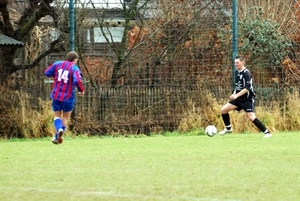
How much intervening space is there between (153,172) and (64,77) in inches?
185

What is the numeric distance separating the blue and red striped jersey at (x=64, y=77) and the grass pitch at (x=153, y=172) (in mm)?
903

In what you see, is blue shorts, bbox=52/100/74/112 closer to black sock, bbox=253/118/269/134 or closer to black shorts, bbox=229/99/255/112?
black shorts, bbox=229/99/255/112

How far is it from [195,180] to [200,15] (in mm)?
12542

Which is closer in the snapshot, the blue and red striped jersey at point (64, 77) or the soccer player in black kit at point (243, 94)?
the blue and red striped jersey at point (64, 77)

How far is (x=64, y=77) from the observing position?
13258 mm

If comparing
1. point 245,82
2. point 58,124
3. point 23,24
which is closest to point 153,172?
point 58,124

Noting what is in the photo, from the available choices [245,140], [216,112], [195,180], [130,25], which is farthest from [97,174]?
[130,25]

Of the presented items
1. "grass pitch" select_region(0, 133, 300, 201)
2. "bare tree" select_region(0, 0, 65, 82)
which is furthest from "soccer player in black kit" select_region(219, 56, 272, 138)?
"bare tree" select_region(0, 0, 65, 82)

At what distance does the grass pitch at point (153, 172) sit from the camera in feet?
23.4

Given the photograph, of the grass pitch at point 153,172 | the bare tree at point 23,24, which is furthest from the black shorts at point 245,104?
the bare tree at point 23,24

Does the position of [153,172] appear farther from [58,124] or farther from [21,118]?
[21,118]

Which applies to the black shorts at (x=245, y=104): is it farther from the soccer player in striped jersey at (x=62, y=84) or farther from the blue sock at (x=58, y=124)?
the blue sock at (x=58, y=124)

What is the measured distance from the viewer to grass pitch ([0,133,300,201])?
281 inches

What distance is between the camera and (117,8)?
20812 mm
